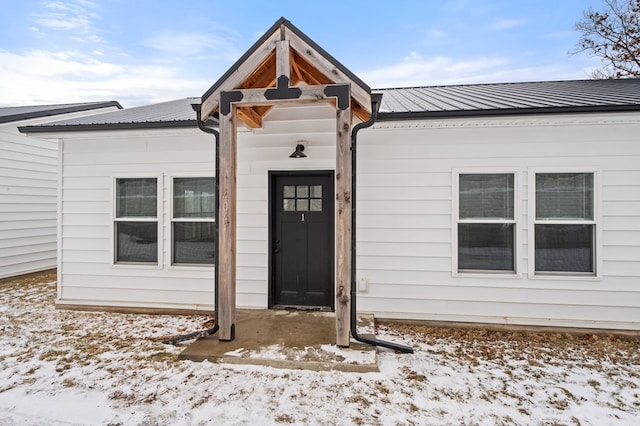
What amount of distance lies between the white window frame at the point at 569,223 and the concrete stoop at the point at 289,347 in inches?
88.5

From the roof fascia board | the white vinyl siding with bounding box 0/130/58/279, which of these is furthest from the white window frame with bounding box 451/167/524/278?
the white vinyl siding with bounding box 0/130/58/279

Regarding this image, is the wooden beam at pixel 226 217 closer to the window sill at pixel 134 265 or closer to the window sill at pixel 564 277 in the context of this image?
the window sill at pixel 134 265

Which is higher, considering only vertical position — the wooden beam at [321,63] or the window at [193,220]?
the wooden beam at [321,63]

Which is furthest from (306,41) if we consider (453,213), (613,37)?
(613,37)

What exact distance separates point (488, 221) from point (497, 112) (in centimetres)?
136

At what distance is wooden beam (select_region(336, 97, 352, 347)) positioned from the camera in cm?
308

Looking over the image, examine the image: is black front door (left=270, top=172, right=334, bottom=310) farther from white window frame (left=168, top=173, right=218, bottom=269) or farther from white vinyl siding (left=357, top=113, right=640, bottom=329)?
white window frame (left=168, top=173, right=218, bottom=269)

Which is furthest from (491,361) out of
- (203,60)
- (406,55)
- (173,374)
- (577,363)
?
(203,60)

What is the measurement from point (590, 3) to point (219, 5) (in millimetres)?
11996

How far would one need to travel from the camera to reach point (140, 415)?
2.31 metres

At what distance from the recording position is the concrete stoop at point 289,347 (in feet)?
9.67

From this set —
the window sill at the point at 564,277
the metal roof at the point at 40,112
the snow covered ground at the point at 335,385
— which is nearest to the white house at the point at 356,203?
the window sill at the point at 564,277

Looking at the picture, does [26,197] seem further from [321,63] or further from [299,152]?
[321,63]

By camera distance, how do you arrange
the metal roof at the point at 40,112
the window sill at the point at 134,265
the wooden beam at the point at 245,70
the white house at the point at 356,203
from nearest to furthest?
1. the wooden beam at the point at 245,70
2. the white house at the point at 356,203
3. the window sill at the point at 134,265
4. the metal roof at the point at 40,112
